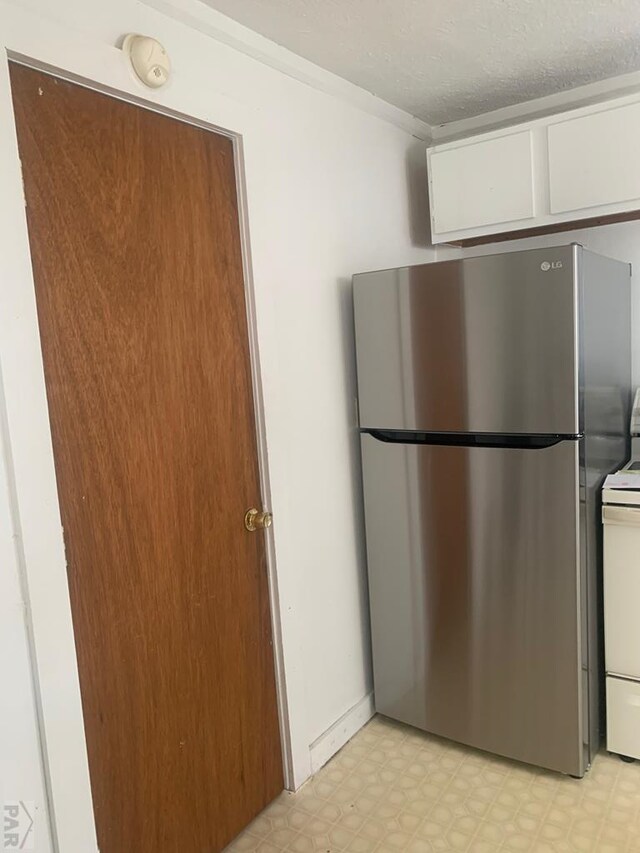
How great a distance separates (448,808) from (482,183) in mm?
2007

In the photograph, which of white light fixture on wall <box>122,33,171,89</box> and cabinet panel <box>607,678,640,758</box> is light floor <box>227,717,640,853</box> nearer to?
cabinet panel <box>607,678,640,758</box>

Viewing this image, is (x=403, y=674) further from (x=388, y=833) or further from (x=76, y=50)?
(x=76, y=50)

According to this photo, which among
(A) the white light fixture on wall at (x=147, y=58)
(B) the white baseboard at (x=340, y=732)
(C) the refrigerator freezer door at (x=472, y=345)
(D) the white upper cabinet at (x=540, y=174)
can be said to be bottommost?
(B) the white baseboard at (x=340, y=732)

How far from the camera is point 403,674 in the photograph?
226 centimetres

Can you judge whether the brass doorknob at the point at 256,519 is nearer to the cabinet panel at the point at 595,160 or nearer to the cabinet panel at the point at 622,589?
the cabinet panel at the point at 622,589

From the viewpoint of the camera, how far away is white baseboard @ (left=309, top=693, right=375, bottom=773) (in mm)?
2121

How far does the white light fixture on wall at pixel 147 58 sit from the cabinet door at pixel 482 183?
1.16m

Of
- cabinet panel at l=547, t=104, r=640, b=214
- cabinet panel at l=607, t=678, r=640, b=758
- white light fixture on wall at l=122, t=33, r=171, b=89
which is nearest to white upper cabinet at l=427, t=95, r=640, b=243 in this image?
cabinet panel at l=547, t=104, r=640, b=214

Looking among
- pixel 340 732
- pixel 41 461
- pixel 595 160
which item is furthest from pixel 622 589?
pixel 41 461

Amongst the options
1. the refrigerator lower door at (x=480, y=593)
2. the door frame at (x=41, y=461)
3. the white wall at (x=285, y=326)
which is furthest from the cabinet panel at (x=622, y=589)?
the door frame at (x=41, y=461)

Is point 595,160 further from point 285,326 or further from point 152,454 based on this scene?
point 152,454

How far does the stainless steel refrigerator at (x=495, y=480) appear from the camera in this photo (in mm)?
1844

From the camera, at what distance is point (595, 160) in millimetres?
2070

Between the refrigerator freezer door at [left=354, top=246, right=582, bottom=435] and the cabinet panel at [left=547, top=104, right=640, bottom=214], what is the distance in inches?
18.2
